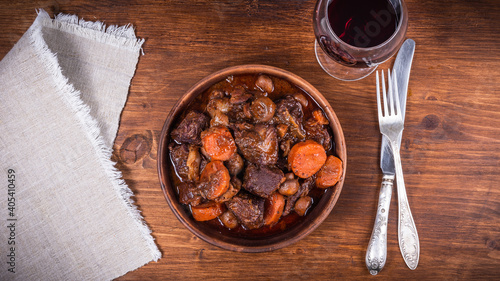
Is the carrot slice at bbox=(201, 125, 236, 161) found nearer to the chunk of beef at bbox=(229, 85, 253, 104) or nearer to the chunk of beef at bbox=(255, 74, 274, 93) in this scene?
the chunk of beef at bbox=(229, 85, 253, 104)

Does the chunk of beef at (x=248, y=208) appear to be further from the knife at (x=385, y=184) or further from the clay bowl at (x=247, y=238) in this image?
the knife at (x=385, y=184)

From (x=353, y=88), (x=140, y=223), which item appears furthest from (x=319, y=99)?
(x=140, y=223)

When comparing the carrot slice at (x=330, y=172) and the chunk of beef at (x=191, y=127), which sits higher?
the chunk of beef at (x=191, y=127)

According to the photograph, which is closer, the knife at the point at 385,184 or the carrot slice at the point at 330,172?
the carrot slice at the point at 330,172

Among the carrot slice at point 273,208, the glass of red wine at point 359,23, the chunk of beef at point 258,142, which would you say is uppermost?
the glass of red wine at point 359,23

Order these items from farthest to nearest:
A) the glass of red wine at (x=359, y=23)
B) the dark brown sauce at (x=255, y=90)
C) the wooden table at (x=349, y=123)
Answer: the wooden table at (x=349, y=123), the dark brown sauce at (x=255, y=90), the glass of red wine at (x=359, y=23)

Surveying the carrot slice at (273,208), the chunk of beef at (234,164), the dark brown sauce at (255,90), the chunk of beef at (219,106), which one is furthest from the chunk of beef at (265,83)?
the carrot slice at (273,208)

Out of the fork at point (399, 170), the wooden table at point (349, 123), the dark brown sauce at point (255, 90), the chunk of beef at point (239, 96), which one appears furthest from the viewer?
the wooden table at point (349, 123)
